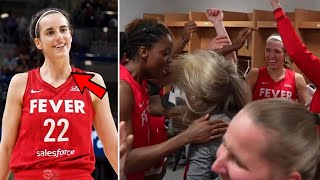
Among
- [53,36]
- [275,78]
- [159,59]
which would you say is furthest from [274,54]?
[53,36]

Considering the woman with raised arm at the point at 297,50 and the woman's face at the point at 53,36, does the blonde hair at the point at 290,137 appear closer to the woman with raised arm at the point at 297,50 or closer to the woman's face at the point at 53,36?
the woman with raised arm at the point at 297,50

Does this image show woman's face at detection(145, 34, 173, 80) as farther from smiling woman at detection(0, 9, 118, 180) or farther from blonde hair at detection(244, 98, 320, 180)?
blonde hair at detection(244, 98, 320, 180)

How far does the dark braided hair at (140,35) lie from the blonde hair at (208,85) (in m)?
0.10

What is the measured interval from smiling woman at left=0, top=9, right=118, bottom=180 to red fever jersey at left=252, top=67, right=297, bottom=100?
54 cm

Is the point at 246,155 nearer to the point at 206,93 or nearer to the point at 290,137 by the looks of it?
the point at 290,137

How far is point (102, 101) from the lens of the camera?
48.6 inches

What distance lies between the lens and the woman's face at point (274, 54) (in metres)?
1.30

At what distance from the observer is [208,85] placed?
1.19 meters

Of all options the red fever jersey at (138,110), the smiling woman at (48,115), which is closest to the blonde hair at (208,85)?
the red fever jersey at (138,110)

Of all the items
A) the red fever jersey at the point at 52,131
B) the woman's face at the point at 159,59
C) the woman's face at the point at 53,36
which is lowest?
the red fever jersey at the point at 52,131

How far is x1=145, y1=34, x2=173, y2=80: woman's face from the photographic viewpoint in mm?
1195

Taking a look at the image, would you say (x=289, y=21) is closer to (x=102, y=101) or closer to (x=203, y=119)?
(x=203, y=119)

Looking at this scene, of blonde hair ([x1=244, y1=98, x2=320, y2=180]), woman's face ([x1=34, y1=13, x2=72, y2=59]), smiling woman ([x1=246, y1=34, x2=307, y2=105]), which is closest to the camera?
blonde hair ([x1=244, y1=98, x2=320, y2=180])

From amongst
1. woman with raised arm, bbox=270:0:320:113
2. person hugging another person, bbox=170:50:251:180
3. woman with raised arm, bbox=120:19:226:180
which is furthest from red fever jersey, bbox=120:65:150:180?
woman with raised arm, bbox=270:0:320:113
